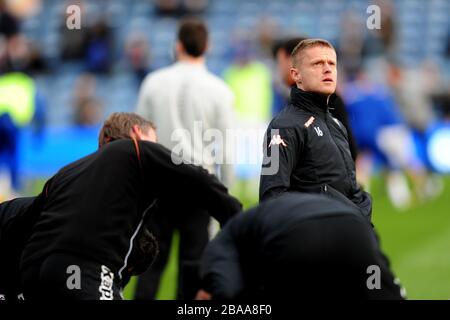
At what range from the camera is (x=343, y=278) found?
445 cm

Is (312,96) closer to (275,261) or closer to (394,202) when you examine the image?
(275,261)

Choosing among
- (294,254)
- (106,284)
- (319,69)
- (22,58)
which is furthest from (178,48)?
(22,58)

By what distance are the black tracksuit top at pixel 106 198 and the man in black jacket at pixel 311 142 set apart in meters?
0.59

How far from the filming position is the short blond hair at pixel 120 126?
5.92m

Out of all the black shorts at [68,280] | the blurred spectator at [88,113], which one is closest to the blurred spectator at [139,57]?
the blurred spectator at [88,113]

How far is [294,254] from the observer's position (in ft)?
14.6

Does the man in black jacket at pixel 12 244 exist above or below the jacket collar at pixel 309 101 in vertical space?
below

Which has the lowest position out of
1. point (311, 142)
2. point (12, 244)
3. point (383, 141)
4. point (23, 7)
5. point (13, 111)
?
point (383, 141)

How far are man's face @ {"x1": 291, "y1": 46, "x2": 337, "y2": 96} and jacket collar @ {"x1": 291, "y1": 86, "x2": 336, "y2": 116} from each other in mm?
36

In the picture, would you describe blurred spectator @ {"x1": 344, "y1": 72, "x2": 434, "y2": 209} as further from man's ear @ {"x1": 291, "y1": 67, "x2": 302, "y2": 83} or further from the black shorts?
the black shorts

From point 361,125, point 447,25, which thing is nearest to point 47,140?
point 361,125

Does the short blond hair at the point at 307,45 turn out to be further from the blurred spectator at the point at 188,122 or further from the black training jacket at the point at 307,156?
the blurred spectator at the point at 188,122

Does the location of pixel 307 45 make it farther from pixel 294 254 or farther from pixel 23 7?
pixel 23 7

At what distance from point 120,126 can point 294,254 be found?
5.84 ft
